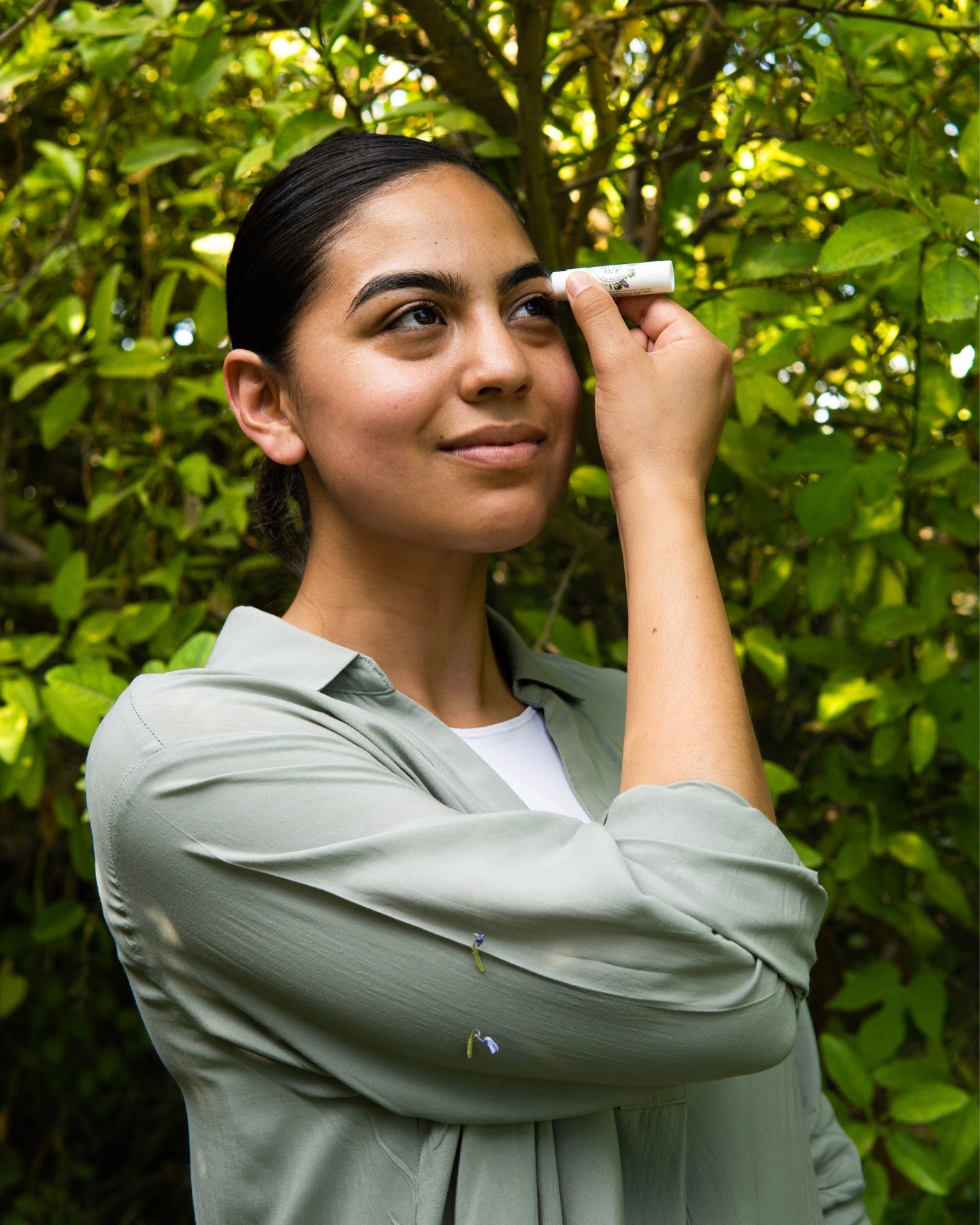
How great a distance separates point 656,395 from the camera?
104cm

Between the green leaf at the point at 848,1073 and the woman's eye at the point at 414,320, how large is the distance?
1011 millimetres

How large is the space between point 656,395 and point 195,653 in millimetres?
644

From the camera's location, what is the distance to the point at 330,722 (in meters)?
0.95

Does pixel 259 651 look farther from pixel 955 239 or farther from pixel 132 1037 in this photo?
pixel 132 1037

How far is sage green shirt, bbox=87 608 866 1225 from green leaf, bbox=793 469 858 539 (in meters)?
0.68

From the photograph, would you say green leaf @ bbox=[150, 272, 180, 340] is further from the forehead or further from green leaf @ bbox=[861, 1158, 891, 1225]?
green leaf @ bbox=[861, 1158, 891, 1225]

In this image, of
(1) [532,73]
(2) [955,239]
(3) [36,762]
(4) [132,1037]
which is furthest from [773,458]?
(4) [132,1037]

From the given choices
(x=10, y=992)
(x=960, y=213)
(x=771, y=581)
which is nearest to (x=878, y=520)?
(x=771, y=581)

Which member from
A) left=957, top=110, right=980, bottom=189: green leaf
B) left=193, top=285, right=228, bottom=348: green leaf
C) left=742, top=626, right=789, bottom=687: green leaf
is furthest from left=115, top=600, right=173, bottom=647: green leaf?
left=957, top=110, right=980, bottom=189: green leaf

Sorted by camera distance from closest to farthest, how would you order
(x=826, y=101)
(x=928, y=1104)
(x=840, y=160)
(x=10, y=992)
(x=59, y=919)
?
(x=840, y=160) < (x=826, y=101) < (x=928, y=1104) < (x=59, y=919) < (x=10, y=992)

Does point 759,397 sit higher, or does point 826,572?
point 759,397

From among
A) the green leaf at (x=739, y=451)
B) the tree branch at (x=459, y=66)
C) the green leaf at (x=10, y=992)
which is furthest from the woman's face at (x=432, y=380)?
the green leaf at (x=10, y=992)

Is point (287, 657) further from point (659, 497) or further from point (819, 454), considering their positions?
point (819, 454)

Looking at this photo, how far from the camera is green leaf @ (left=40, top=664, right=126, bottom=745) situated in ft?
4.43
